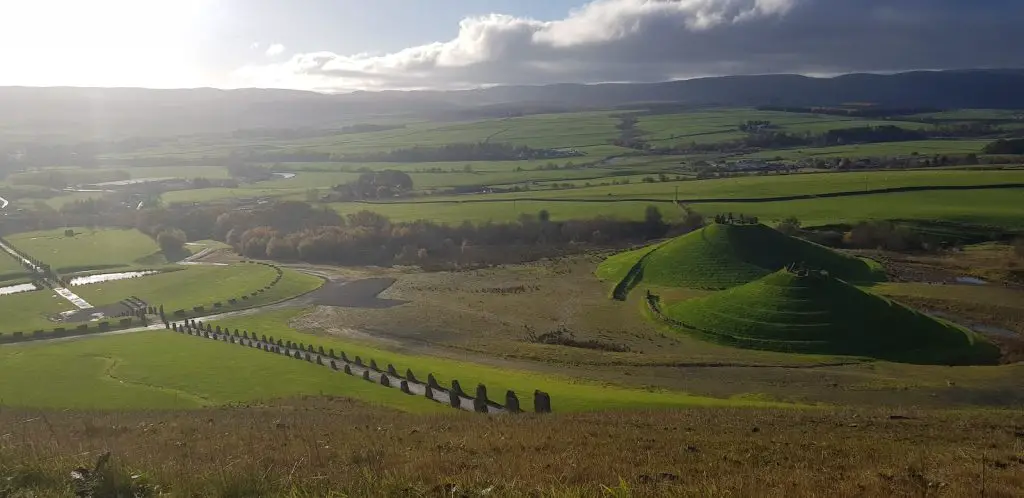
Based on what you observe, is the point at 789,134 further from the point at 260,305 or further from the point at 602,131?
the point at 260,305

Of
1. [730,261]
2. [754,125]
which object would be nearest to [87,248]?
[730,261]

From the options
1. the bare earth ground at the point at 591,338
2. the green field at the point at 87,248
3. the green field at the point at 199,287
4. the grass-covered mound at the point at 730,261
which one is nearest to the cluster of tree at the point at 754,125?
the grass-covered mound at the point at 730,261

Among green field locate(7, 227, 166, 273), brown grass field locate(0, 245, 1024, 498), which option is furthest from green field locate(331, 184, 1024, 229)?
brown grass field locate(0, 245, 1024, 498)

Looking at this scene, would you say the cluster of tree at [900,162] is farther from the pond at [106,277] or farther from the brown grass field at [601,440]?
the pond at [106,277]

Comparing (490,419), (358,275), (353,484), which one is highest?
(353,484)

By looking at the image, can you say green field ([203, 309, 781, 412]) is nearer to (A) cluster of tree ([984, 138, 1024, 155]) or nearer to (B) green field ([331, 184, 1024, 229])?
(B) green field ([331, 184, 1024, 229])

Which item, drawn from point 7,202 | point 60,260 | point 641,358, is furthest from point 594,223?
point 7,202

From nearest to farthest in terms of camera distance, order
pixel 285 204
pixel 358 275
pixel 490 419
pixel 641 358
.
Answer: pixel 490 419, pixel 641 358, pixel 358 275, pixel 285 204
